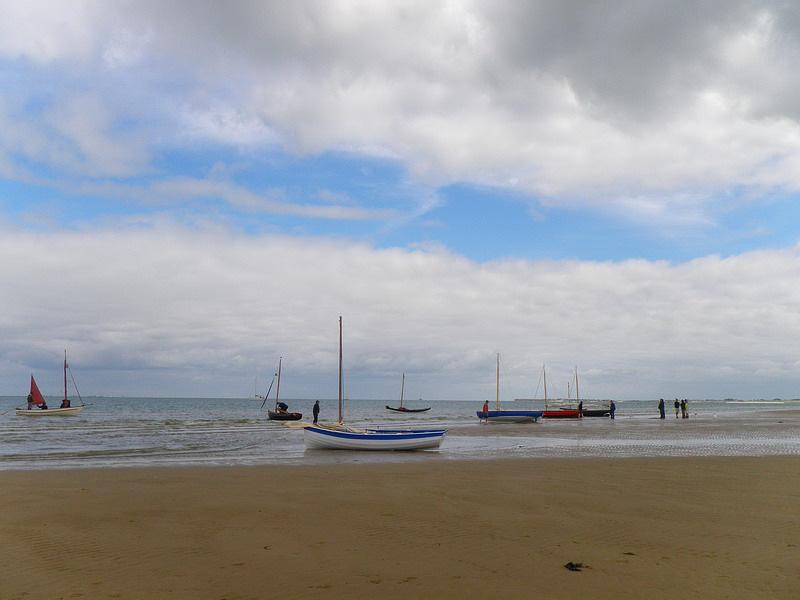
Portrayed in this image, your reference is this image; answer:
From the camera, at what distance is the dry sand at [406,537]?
24.6 ft

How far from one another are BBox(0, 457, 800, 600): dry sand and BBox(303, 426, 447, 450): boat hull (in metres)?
12.6

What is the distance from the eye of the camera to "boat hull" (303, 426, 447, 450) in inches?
1187

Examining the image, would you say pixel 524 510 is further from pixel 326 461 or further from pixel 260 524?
pixel 326 461

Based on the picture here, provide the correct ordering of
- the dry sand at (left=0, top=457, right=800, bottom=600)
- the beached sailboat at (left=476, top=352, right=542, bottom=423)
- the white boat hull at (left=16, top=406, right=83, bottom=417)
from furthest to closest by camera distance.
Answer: the white boat hull at (left=16, top=406, right=83, bottom=417) → the beached sailboat at (left=476, top=352, right=542, bottom=423) → the dry sand at (left=0, top=457, right=800, bottom=600)

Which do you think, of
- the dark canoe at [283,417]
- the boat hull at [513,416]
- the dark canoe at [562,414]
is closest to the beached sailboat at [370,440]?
the boat hull at [513,416]

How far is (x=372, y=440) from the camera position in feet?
100

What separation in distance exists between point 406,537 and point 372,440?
20.8 m

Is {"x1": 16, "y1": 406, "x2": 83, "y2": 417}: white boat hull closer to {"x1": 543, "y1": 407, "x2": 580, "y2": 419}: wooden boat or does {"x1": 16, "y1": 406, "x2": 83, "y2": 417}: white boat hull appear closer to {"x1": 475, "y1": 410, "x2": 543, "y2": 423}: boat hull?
{"x1": 475, "y1": 410, "x2": 543, "y2": 423}: boat hull

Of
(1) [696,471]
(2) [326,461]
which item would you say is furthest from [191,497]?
(1) [696,471]

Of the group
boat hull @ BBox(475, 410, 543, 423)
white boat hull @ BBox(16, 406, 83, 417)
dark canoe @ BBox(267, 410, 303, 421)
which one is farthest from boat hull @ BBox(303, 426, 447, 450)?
white boat hull @ BBox(16, 406, 83, 417)

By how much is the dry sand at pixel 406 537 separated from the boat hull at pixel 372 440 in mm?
12586

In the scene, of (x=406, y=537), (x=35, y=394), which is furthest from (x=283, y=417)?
(x=406, y=537)

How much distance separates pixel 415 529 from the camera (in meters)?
10.6

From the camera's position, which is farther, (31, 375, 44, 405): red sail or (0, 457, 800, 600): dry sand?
(31, 375, 44, 405): red sail
